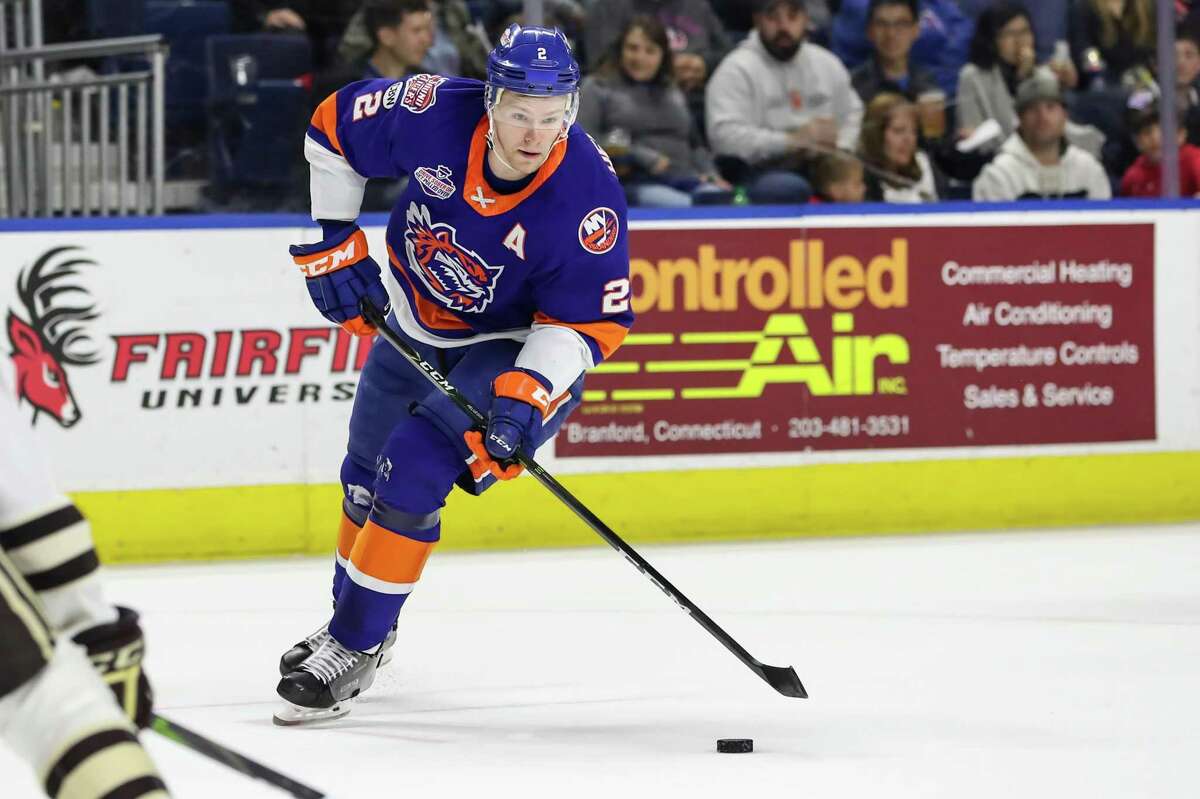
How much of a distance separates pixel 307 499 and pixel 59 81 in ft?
4.96

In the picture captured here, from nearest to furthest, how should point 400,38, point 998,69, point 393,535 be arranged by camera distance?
point 393,535 < point 400,38 < point 998,69

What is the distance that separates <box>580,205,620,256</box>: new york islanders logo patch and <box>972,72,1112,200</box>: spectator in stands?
3.17m

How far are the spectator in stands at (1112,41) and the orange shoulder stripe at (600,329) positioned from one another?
3.98 metres

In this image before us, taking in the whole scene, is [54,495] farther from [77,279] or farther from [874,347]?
[874,347]

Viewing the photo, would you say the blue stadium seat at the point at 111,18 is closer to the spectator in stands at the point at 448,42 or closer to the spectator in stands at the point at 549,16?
the spectator in stands at the point at 448,42

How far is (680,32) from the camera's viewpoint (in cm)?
601

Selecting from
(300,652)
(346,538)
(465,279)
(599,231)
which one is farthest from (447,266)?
(300,652)

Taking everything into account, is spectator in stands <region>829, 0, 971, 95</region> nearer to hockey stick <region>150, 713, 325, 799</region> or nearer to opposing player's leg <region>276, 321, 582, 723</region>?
opposing player's leg <region>276, 321, 582, 723</region>

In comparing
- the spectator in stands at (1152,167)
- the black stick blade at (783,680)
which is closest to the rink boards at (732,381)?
the spectator in stands at (1152,167)

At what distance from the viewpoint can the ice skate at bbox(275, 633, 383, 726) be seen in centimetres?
300

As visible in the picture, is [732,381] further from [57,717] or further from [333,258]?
[57,717]

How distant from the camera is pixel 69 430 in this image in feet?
15.5

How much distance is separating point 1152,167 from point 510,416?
3762 millimetres

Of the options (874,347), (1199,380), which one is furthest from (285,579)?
(1199,380)
